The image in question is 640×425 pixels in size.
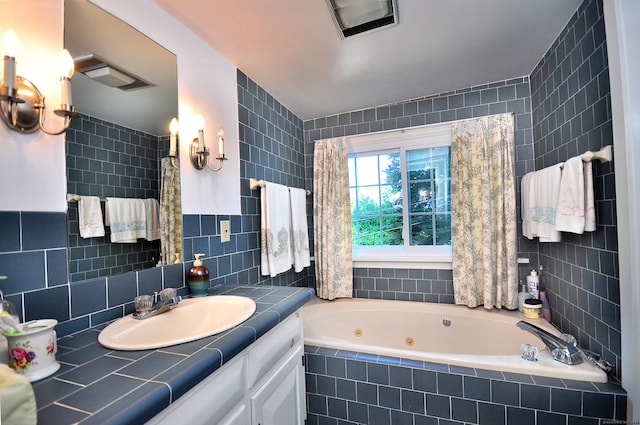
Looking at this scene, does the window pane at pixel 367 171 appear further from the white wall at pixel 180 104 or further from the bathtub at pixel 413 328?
the white wall at pixel 180 104

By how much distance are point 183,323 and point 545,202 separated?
217 centimetres

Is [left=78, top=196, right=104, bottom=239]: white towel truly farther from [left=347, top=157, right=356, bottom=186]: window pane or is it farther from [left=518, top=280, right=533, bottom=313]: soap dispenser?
[left=518, top=280, right=533, bottom=313]: soap dispenser

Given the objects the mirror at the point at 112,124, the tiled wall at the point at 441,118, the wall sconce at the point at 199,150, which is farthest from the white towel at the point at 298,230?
the mirror at the point at 112,124

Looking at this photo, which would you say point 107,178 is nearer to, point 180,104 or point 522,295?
point 180,104

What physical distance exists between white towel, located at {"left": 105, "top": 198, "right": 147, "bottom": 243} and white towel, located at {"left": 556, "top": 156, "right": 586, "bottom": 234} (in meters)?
2.14

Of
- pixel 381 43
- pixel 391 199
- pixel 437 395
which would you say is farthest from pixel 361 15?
pixel 437 395

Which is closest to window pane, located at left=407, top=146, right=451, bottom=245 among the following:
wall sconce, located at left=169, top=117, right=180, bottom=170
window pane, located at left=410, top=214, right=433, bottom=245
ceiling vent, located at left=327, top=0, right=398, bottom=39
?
window pane, located at left=410, top=214, right=433, bottom=245

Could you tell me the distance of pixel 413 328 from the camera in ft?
8.09

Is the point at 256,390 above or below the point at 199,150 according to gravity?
below

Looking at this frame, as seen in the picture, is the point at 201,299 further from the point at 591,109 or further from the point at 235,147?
the point at 591,109

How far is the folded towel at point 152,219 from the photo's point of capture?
51.7 inches

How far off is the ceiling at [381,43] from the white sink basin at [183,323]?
1.44 meters

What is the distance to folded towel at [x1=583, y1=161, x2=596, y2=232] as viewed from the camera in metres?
1.42

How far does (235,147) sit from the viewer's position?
6.30ft
